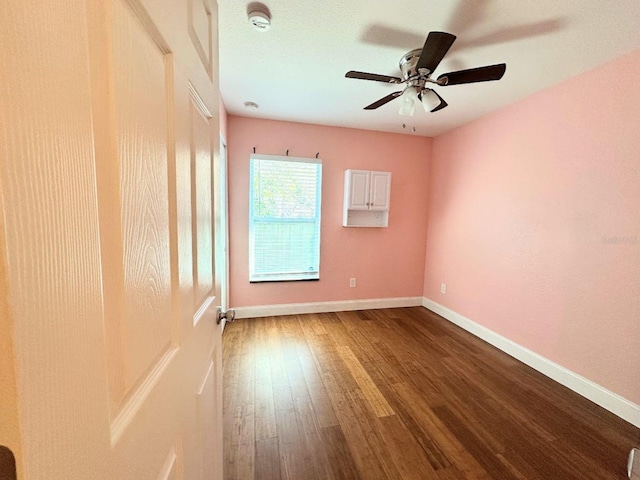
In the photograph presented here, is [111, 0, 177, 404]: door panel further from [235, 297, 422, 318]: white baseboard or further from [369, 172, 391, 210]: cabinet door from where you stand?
[369, 172, 391, 210]: cabinet door

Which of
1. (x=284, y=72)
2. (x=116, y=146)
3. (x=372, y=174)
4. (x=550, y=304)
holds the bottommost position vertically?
(x=550, y=304)

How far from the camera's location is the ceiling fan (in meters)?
1.41

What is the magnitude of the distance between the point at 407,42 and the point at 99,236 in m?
2.13

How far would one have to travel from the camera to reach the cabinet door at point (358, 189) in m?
3.41

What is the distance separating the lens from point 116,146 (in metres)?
0.38

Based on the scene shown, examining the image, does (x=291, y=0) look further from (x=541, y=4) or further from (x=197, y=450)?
(x=197, y=450)

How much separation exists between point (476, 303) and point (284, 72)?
3.10m

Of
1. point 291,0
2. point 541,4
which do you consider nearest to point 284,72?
point 291,0

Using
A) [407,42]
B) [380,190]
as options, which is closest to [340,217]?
[380,190]

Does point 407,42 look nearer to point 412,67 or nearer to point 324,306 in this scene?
point 412,67

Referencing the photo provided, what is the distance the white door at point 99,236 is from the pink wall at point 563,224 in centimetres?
270

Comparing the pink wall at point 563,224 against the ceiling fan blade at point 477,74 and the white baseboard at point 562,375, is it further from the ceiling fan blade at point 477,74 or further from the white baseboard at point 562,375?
the ceiling fan blade at point 477,74

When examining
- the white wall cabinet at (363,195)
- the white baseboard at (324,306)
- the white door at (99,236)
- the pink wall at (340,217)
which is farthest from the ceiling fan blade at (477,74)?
the white baseboard at (324,306)

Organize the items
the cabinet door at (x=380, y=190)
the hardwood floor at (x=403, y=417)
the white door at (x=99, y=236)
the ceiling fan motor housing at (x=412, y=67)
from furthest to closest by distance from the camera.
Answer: the cabinet door at (x=380, y=190), the ceiling fan motor housing at (x=412, y=67), the hardwood floor at (x=403, y=417), the white door at (x=99, y=236)
